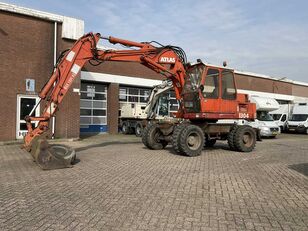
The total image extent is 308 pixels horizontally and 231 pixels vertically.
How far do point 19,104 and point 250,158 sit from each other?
37.0ft

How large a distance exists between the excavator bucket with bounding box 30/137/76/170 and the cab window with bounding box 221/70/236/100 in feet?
21.4

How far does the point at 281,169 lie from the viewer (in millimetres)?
10203

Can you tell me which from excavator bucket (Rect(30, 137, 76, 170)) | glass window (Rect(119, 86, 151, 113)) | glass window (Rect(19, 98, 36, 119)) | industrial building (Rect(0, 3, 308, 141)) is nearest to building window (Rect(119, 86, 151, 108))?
glass window (Rect(119, 86, 151, 113))

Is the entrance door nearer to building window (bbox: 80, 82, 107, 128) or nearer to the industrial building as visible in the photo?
the industrial building

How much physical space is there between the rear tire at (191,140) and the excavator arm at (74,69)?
7.59ft

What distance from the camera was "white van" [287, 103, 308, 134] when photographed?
94.0 feet

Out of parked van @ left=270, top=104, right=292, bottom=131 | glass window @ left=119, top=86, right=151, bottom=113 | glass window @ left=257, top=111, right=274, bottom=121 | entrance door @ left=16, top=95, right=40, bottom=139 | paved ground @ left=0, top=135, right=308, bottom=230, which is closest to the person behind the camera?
paved ground @ left=0, top=135, right=308, bottom=230

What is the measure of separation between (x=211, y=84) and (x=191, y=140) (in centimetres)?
237

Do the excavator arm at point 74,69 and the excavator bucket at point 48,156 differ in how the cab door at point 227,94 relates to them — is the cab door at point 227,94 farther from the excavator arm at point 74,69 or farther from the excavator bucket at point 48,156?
the excavator bucket at point 48,156

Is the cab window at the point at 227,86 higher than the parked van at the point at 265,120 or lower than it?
higher

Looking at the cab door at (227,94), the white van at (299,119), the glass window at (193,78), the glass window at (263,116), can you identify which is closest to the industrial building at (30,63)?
the glass window at (193,78)

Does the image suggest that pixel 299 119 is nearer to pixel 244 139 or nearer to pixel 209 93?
pixel 244 139

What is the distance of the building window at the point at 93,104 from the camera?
24.6 meters

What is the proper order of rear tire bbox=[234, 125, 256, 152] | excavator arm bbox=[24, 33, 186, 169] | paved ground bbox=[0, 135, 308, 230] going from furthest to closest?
rear tire bbox=[234, 125, 256, 152], excavator arm bbox=[24, 33, 186, 169], paved ground bbox=[0, 135, 308, 230]
